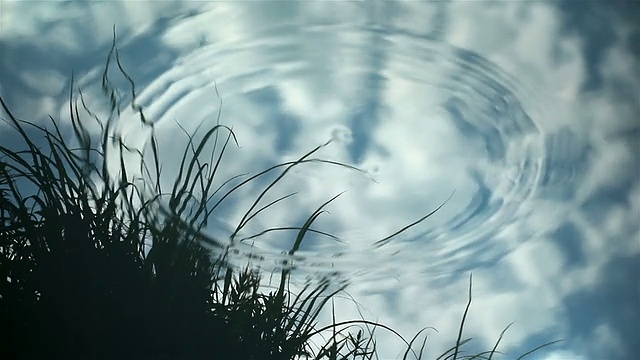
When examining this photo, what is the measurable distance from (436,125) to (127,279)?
60 centimetres

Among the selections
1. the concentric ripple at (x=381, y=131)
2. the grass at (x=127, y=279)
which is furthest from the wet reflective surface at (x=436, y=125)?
the grass at (x=127, y=279)

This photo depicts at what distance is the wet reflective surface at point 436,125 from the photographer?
2.66 feet

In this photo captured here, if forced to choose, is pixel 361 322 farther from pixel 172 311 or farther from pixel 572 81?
pixel 572 81

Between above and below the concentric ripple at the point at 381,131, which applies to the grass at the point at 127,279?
below

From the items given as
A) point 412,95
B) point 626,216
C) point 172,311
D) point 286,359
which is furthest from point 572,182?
point 172,311

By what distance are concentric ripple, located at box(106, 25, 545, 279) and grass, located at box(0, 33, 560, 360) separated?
191 millimetres

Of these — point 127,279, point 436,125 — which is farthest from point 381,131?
point 127,279

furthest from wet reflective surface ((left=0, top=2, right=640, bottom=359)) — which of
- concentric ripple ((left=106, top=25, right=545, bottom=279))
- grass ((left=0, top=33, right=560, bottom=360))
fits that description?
grass ((left=0, top=33, right=560, bottom=360))

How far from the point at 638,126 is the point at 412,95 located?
36 cm

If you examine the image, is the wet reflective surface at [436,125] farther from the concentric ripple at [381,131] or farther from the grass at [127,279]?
the grass at [127,279]

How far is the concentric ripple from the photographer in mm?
827

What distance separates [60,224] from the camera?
0.48m

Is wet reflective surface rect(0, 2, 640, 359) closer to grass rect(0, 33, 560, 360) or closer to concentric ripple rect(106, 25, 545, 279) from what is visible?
concentric ripple rect(106, 25, 545, 279)

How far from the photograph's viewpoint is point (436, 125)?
0.93 metres
